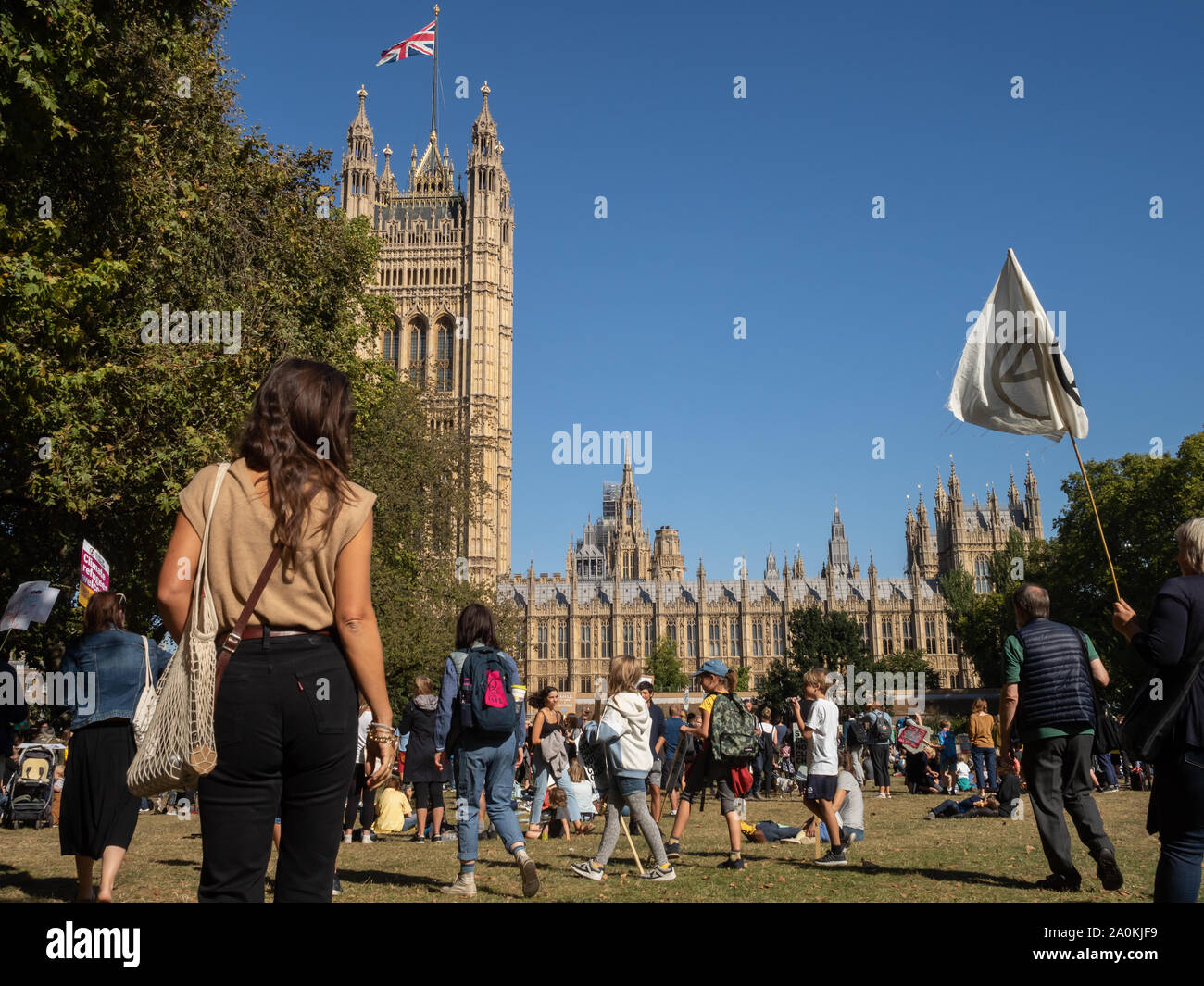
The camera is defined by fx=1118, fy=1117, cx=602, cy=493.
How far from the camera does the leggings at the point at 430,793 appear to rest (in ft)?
37.9

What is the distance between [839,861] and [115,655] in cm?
571

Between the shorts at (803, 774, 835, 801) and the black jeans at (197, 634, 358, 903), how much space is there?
644 centimetres

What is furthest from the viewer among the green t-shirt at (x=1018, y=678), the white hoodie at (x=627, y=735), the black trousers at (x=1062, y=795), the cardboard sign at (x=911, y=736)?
the cardboard sign at (x=911, y=736)

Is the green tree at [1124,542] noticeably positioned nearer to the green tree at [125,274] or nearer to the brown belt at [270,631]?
the green tree at [125,274]

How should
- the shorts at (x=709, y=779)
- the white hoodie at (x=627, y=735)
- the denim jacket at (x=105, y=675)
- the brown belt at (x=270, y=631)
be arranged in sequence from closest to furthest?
the brown belt at (x=270, y=631), the denim jacket at (x=105, y=675), the white hoodie at (x=627, y=735), the shorts at (x=709, y=779)

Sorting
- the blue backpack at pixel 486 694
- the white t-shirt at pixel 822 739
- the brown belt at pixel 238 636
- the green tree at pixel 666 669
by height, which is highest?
the brown belt at pixel 238 636

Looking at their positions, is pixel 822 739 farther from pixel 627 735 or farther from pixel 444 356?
pixel 444 356

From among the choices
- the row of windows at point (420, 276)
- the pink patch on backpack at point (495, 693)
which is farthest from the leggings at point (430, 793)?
the row of windows at point (420, 276)

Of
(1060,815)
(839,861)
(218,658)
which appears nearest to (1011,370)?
(1060,815)

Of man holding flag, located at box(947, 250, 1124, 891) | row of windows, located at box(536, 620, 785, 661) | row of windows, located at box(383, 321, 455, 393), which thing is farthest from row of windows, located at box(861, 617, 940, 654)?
man holding flag, located at box(947, 250, 1124, 891)

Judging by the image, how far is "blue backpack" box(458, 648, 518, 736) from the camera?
Answer: 24.3 feet

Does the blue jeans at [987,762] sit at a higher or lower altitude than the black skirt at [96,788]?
lower

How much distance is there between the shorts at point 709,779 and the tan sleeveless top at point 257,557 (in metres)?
6.04
